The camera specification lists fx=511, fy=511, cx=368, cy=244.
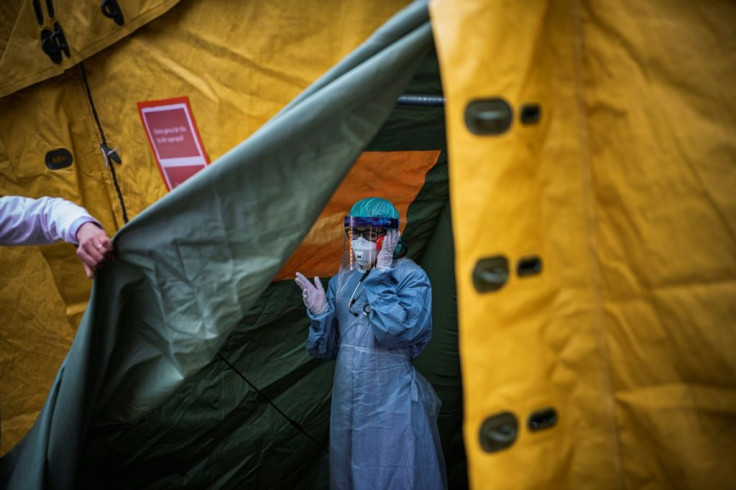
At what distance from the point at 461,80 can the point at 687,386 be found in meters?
0.61

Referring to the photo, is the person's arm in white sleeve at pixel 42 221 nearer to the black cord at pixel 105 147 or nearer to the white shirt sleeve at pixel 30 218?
the white shirt sleeve at pixel 30 218

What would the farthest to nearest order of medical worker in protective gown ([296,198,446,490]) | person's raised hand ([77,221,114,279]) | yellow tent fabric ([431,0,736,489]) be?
medical worker in protective gown ([296,198,446,490]), person's raised hand ([77,221,114,279]), yellow tent fabric ([431,0,736,489])

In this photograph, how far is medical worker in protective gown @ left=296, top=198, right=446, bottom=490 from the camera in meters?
1.73

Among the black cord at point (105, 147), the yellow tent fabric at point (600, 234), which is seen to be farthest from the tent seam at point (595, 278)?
the black cord at point (105, 147)

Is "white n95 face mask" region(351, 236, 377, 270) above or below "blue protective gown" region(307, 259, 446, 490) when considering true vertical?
above

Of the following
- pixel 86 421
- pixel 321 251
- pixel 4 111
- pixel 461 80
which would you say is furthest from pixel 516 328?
pixel 4 111

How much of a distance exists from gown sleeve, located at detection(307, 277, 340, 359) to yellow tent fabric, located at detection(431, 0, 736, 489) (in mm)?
1077

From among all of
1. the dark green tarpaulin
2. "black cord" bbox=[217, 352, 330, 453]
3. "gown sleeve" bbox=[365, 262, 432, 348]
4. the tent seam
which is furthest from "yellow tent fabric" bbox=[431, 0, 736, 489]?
"black cord" bbox=[217, 352, 330, 453]

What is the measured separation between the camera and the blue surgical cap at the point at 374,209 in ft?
5.93

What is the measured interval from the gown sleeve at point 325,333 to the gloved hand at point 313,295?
0.02 meters

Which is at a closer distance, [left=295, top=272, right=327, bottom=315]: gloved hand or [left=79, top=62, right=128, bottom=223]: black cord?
[left=79, top=62, right=128, bottom=223]: black cord

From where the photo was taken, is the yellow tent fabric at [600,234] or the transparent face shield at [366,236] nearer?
the yellow tent fabric at [600,234]

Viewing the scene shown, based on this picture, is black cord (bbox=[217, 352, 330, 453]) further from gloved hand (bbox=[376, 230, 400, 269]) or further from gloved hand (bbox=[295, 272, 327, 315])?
gloved hand (bbox=[376, 230, 400, 269])

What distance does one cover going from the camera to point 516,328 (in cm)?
84
